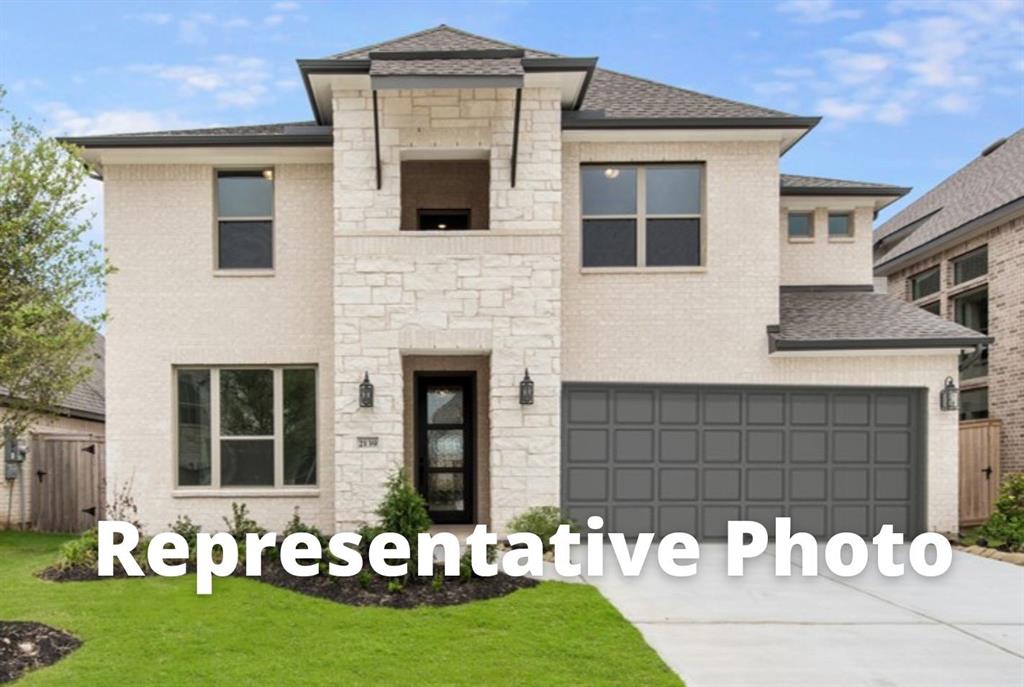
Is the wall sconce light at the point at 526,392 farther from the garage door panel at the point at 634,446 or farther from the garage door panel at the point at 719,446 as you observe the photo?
the garage door panel at the point at 719,446

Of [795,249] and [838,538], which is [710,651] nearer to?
[838,538]

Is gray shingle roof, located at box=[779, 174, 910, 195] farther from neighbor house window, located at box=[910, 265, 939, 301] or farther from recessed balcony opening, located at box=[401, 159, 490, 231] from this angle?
neighbor house window, located at box=[910, 265, 939, 301]

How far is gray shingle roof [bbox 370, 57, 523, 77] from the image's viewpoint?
1076cm

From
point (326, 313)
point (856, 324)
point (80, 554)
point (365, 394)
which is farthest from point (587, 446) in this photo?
point (80, 554)

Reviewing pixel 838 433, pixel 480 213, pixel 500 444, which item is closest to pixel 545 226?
pixel 480 213

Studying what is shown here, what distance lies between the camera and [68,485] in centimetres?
1532

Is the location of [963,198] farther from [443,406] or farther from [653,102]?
[443,406]

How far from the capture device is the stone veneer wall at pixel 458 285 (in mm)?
11586

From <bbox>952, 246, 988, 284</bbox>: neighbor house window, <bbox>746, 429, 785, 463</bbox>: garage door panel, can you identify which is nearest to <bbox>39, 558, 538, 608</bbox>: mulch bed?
<bbox>746, 429, 785, 463</bbox>: garage door panel

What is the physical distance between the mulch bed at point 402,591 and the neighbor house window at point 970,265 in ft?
42.2

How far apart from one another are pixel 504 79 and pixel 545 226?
6.96 ft

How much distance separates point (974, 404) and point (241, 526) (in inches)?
576

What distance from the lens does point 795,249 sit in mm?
14047

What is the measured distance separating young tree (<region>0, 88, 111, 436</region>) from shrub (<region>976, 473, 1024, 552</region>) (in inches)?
476
